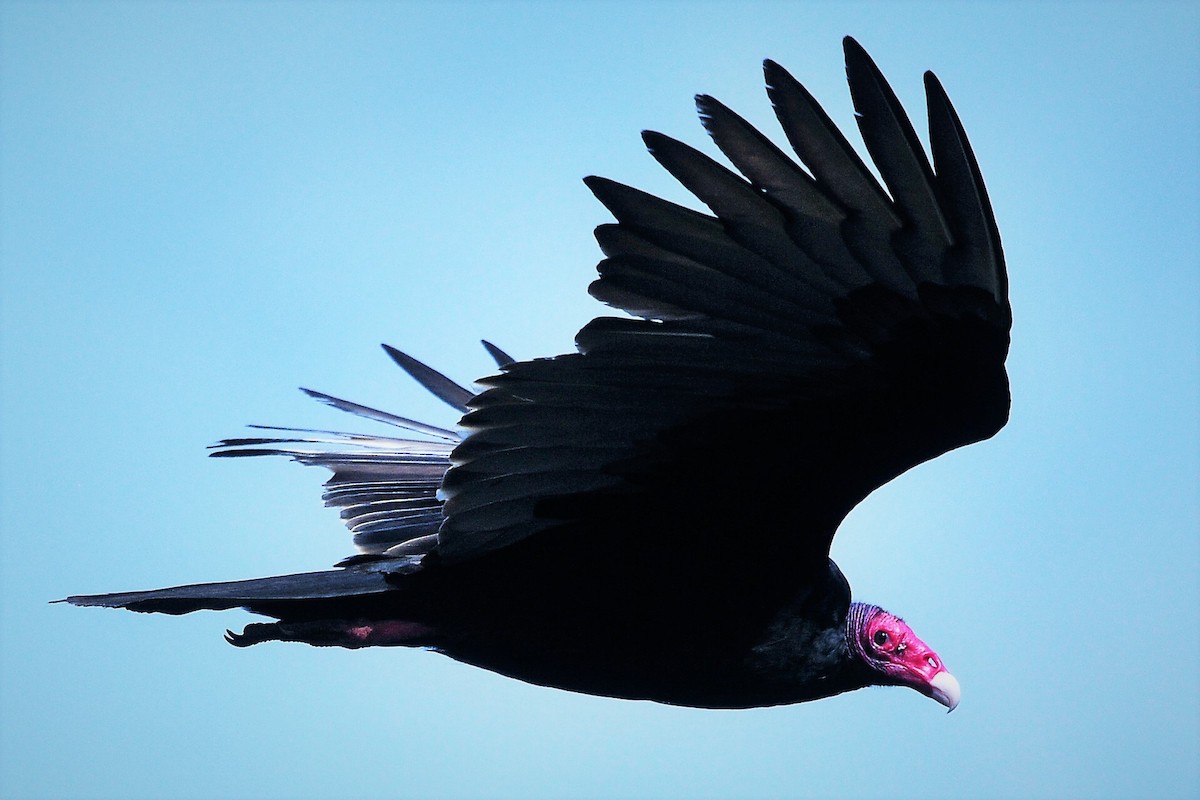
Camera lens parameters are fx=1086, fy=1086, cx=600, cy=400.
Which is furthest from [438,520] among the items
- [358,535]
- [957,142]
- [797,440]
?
[957,142]

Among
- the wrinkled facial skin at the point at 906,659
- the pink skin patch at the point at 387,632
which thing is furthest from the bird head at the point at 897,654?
the pink skin patch at the point at 387,632

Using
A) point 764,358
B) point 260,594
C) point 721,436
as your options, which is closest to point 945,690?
point 721,436

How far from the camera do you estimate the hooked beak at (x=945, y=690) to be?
351 centimetres

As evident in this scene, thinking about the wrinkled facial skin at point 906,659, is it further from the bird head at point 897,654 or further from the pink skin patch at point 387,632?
the pink skin patch at point 387,632

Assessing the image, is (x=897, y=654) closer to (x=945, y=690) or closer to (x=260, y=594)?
(x=945, y=690)

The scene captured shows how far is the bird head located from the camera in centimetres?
337

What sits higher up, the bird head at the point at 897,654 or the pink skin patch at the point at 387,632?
the pink skin patch at the point at 387,632

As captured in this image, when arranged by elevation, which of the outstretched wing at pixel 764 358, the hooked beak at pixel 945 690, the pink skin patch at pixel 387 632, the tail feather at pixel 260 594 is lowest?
the hooked beak at pixel 945 690

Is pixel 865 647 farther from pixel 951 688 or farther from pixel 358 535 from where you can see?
pixel 358 535

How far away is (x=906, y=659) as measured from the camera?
3.46 metres

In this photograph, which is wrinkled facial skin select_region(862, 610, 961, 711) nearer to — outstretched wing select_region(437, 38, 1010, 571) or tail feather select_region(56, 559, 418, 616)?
outstretched wing select_region(437, 38, 1010, 571)

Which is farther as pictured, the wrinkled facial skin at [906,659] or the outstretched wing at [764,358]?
the wrinkled facial skin at [906,659]

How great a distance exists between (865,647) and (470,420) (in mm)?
1545

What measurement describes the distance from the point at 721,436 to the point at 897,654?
4.09 ft
